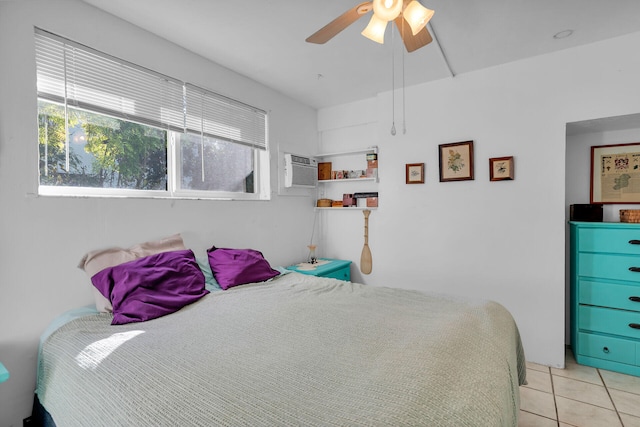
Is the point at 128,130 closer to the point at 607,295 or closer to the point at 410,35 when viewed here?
the point at 410,35

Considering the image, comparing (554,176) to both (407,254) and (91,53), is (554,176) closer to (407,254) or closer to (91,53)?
(407,254)

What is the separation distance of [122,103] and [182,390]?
190 centimetres

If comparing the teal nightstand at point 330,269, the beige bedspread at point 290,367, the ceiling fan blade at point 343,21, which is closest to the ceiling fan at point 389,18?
the ceiling fan blade at point 343,21

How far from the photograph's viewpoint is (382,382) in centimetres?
99

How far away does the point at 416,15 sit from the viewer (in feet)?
4.63

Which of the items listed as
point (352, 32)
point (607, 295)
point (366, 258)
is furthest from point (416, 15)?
point (607, 295)

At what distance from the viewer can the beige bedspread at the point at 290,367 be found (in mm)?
882

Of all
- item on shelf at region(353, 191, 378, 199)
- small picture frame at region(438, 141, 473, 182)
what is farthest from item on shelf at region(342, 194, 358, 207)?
small picture frame at region(438, 141, 473, 182)

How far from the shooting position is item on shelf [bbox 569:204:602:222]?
250 centimetres

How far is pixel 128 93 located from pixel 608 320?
396 centimetres

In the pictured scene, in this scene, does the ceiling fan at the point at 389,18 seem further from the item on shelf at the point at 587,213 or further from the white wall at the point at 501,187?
the item on shelf at the point at 587,213

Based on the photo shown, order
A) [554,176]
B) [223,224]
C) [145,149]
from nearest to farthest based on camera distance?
1. [145,149]
2. [554,176]
3. [223,224]

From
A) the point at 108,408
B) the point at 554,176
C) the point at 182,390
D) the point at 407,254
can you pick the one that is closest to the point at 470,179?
the point at 554,176

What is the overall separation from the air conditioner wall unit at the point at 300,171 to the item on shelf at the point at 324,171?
11 cm
